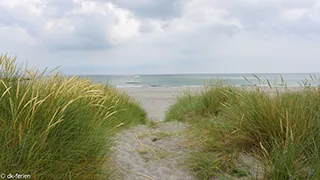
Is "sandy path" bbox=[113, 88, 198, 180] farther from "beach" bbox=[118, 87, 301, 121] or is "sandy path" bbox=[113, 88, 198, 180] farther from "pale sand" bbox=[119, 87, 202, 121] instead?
"pale sand" bbox=[119, 87, 202, 121]

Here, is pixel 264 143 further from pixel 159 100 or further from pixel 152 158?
pixel 159 100

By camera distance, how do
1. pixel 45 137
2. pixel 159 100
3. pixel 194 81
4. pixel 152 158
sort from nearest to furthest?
pixel 45 137 → pixel 152 158 → pixel 159 100 → pixel 194 81

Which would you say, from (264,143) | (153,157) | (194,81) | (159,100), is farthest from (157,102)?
(194,81)

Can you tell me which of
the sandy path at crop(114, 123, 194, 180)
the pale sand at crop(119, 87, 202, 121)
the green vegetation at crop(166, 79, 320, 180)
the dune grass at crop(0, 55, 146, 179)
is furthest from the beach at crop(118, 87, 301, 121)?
the dune grass at crop(0, 55, 146, 179)

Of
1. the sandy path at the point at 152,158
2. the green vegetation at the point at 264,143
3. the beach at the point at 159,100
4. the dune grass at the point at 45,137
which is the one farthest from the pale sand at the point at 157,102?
the dune grass at the point at 45,137

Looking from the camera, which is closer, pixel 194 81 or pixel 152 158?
pixel 152 158

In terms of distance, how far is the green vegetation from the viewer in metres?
2.06

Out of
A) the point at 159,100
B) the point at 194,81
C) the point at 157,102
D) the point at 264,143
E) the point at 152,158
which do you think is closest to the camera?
the point at 264,143

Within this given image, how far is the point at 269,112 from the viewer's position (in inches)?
110

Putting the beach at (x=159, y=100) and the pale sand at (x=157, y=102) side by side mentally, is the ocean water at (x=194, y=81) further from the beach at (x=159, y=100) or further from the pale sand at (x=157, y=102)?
the pale sand at (x=157, y=102)

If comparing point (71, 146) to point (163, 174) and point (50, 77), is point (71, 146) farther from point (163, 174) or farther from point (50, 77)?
point (50, 77)

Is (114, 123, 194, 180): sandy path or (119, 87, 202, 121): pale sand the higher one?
(114, 123, 194, 180): sandy path

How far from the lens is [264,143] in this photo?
274 cm

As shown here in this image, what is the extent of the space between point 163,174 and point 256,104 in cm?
152
